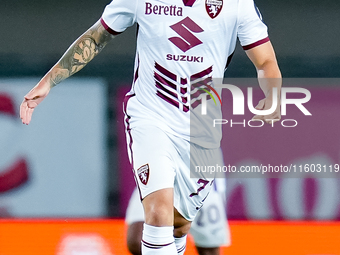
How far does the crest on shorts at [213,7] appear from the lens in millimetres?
2340

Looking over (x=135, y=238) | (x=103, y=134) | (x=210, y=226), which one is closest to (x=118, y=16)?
(x=135, y=238)

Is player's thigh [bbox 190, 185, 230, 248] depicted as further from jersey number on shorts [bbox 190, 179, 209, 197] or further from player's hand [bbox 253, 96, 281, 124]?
player's hand [bbox 253, 96, 281, 124]

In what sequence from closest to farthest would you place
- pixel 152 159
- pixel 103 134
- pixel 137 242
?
1. pixel 152 159
2. pixel 137 242
3. pixel 103 134

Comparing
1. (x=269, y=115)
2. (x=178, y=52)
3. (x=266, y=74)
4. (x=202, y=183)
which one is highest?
(x=178, y=52)

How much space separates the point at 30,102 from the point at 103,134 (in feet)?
7.39

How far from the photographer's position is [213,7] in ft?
7.68

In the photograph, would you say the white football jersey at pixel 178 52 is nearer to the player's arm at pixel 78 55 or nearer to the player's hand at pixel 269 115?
the player's arm at pixel 78 55

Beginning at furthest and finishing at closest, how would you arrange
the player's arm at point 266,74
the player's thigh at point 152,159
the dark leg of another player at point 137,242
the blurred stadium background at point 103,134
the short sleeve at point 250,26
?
the blurred stadium background at point 103,134 < the dark leg of another player at point 137,242 < the short sleeve at point 250,26 < the player's arm at point 266,74 < the player's thigh at point 152,159

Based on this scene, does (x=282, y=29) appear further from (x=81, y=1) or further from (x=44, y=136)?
(x=44, y=136)

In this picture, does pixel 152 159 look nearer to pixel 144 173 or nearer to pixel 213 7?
pixel 144 173

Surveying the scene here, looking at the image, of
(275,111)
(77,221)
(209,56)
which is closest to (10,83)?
(77,221)

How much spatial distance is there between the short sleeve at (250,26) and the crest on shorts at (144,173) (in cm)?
79

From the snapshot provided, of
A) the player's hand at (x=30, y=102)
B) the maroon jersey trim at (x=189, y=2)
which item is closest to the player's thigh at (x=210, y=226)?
the player's hand at (x=30, y=102)

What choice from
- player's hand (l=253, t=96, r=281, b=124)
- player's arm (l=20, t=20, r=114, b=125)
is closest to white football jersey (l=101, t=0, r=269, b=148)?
player's arm (l=20, t=20, r=114, b=125)
